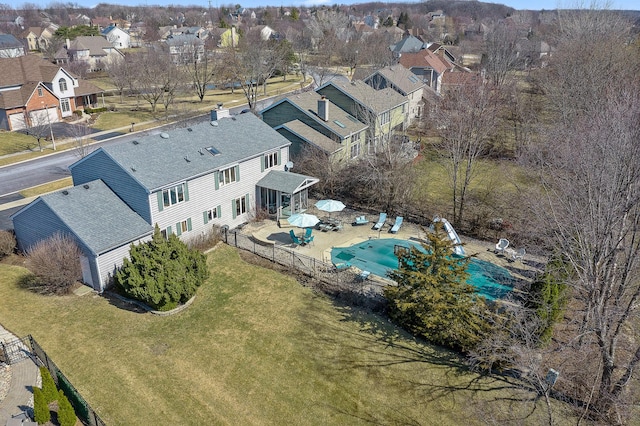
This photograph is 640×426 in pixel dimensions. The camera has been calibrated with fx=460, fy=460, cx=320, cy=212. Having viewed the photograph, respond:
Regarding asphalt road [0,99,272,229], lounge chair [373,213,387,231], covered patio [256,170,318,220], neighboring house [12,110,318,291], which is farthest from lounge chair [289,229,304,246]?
asphalt road [0,99,272,229]

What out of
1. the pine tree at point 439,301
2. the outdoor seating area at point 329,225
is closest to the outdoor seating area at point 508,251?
the pine tree at point 439,301

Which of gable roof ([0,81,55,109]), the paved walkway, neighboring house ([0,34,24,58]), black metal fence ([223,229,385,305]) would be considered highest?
neighboring house ([0,34,24,58])

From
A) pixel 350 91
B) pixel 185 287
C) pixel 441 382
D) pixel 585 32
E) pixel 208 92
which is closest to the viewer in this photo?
pixel 441 382

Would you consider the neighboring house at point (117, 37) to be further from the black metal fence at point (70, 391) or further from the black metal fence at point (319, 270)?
the black metal fence at point (70, 391)

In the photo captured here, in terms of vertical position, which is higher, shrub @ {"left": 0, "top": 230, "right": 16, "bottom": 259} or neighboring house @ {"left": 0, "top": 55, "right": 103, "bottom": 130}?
neighboring house @ {"left": 0, "top": 55, "right": 103, "bottom": 130}

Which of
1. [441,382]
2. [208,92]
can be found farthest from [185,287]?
[208,92]

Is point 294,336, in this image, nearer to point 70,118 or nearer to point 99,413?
point 99,413

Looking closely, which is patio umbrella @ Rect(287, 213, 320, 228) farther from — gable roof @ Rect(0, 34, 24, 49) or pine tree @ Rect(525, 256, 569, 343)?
gable roof @ Rect(0, 34, 24, 49)
